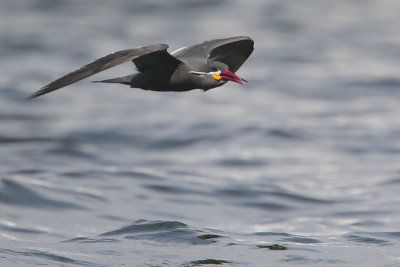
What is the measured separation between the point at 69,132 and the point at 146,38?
21.9ft

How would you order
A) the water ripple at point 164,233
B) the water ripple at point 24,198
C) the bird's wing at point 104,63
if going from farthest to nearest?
the water ripple at point 24,198 → the water ripple at point 164,233 → the bird's wing at point 104,63

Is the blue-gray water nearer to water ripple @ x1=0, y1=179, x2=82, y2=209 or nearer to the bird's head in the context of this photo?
water ripple @ x1=0, y1=179, x2=82, y2=209

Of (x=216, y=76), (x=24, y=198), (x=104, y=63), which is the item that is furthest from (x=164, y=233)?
(x=24, y=198)

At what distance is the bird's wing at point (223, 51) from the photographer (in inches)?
378

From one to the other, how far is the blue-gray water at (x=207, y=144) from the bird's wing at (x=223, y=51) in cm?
222

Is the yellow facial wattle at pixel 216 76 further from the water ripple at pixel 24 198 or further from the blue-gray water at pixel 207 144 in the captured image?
the water ripple at pixel 24 198

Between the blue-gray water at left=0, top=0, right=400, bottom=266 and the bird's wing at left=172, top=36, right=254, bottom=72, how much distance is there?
222cm

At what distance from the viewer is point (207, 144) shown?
1853cm

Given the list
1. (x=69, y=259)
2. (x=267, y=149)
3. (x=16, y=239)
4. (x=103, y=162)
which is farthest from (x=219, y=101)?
(x=69, y=259)

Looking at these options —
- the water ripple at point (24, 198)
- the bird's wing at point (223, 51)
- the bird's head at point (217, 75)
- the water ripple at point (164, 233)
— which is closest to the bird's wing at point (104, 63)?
the bird's head at point (217, 75)

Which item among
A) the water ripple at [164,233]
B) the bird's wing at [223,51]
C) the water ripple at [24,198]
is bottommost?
the water ripple at [164,233]

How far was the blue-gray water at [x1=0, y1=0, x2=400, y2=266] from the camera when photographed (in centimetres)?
1102

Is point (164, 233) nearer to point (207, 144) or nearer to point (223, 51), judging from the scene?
point (223, 51)

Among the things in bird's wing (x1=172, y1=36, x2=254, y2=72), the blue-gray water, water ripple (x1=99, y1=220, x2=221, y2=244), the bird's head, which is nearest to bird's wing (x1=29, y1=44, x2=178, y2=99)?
the bird's head
